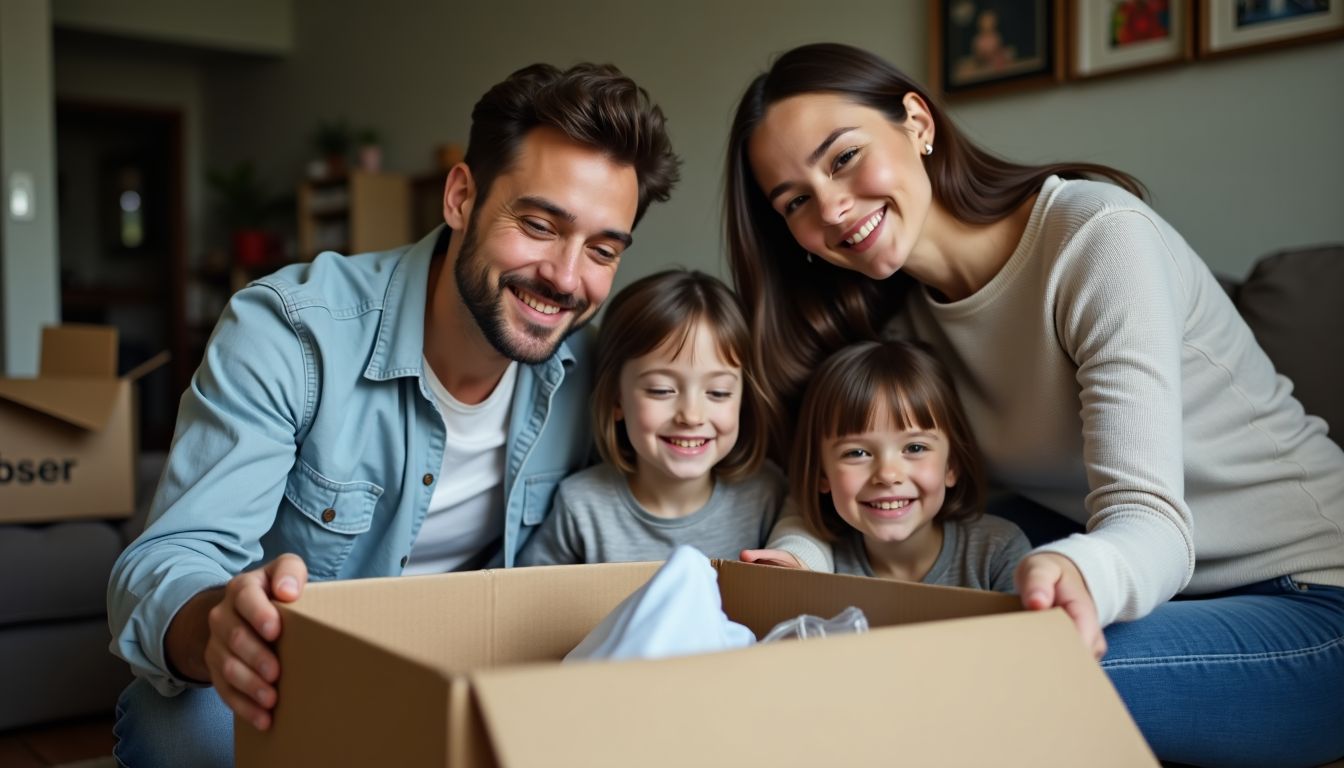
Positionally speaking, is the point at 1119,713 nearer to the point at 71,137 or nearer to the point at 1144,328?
the point at 1144,328

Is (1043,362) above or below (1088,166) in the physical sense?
below

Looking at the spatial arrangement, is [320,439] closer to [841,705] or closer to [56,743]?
[841,705]

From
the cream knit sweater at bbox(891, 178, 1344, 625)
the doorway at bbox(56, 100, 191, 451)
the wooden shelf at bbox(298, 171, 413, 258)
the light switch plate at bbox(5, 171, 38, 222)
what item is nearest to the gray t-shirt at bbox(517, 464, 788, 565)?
the cream knit sweater at bbox(891, 178, 1344, 625)

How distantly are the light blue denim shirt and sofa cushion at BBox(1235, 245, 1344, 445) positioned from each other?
1.19 m

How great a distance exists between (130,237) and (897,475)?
27.5ft

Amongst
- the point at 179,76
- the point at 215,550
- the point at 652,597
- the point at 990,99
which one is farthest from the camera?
the point at 179,76

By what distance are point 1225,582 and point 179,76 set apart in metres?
7.13

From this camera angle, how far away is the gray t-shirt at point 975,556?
1.56 m

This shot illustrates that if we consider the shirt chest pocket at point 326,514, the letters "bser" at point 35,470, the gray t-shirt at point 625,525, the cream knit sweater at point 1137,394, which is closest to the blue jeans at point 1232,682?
the cream knit sweater at point 1137,394

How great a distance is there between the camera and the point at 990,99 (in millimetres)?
2979

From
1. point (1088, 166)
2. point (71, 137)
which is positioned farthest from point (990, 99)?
point (71, 137)

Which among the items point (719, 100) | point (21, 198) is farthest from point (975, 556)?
point (21, 198)

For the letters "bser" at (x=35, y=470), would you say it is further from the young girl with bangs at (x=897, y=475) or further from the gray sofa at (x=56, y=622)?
the young girl with bangs at (x=897, y=475)

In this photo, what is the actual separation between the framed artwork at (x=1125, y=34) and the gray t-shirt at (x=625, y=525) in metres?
1.54
